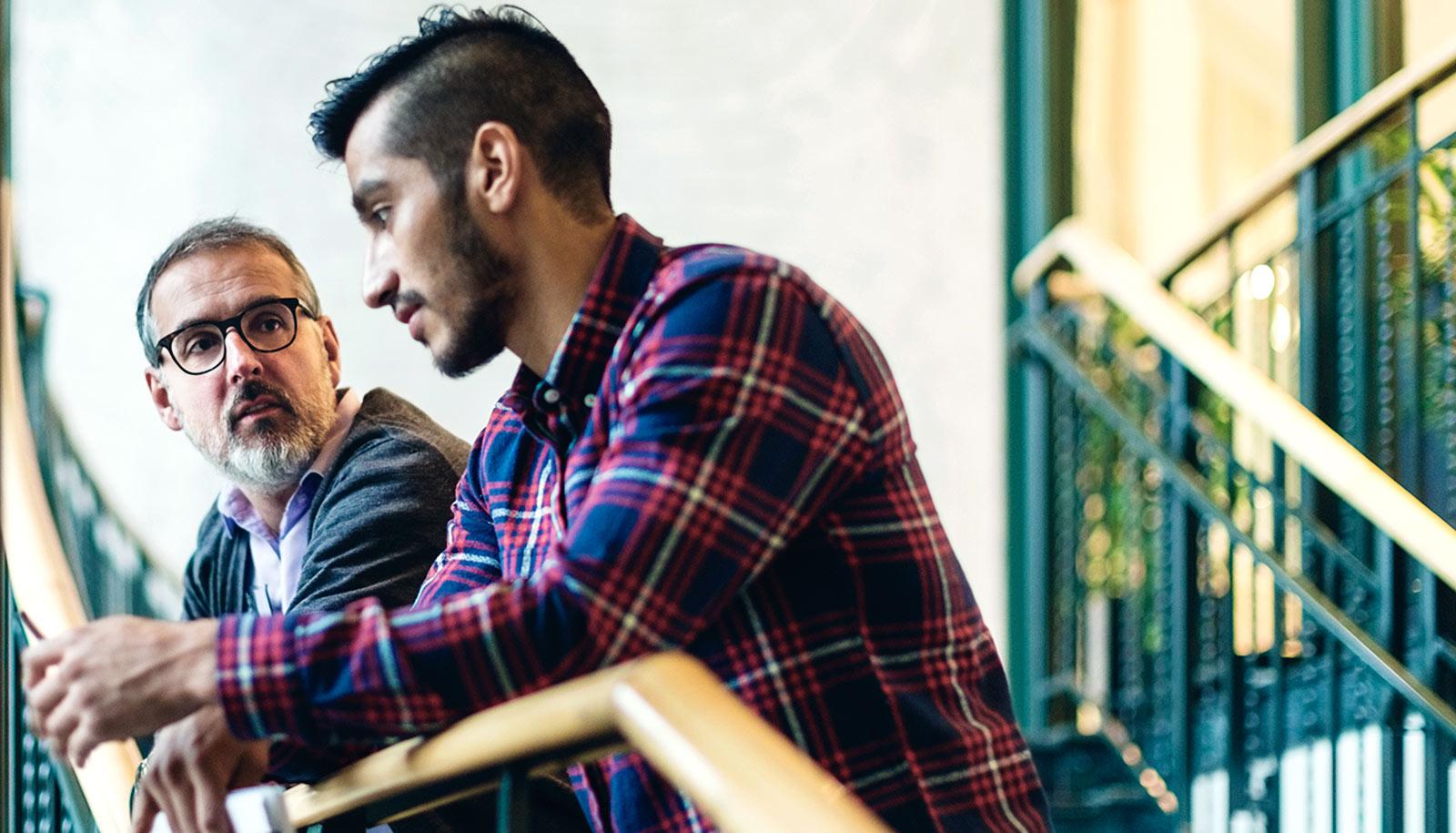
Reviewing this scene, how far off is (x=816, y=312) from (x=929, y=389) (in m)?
3.73

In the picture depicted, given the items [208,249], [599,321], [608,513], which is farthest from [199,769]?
[208,249]

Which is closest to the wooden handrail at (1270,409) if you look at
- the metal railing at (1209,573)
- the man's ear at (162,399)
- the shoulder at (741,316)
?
the metal railing at (1209,573)

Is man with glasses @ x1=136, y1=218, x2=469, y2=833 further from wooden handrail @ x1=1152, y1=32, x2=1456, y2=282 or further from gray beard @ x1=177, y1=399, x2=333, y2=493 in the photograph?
wooden handrail @ x1=1152, y1=32, x2=1456, y2=282

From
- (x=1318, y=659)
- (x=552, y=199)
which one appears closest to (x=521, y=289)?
(x=552, y=199)

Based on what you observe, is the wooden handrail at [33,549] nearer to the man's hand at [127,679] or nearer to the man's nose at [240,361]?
the man's nose at [240,361]

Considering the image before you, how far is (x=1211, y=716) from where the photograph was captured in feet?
13.0

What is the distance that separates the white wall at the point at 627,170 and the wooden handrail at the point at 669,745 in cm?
337

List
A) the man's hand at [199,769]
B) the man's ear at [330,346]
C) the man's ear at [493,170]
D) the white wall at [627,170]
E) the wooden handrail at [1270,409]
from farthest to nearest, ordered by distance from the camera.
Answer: the white wall at [627,170] → the wooden handrail at [1270,409] → the man's ear at [330,346] → the man's ear at [493,170] → the man's hand at [199,769]

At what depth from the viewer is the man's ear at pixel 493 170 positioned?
1.63m

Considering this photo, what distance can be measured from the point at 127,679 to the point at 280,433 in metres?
0.97

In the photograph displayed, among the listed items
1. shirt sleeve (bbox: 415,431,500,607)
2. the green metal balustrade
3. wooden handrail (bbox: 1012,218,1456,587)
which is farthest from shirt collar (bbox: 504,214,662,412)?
wooden handrail (bbox: 1012,218,1456,587)

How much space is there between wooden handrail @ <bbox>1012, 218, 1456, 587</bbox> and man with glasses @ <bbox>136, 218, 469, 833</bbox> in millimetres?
1571

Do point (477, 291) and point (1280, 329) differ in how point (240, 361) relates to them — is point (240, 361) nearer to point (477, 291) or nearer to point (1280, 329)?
point (477, 291)

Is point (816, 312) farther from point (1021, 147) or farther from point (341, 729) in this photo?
point (1021, 147)
